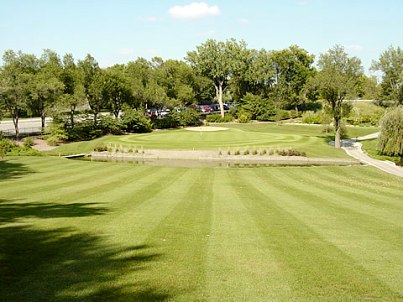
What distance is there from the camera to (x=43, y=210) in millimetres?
14148

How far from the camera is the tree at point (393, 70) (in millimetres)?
50656

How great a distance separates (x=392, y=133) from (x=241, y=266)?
122 ft

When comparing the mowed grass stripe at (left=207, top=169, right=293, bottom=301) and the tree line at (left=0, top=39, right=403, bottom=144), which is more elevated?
the tree line at (left=0, top=39, right=403, bottom=144)

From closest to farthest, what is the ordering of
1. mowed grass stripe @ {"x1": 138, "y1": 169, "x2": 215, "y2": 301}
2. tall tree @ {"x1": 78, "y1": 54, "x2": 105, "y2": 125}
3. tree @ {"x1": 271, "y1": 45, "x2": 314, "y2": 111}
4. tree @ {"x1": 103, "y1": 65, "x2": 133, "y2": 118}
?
mowed grass stripe @ {"x1": 138, "y1": 169, "x2": 215, "y2": 301} → tall tree @ {"x1": 78, "y1": 54, "x2": 105, "y2": 125} → tree @ {"x1": 103, "y1": 65, "x2": 133, "y2": 118} → tree @ {"x1": 271, "y1": 45, "x2": 314, "y2": 111}

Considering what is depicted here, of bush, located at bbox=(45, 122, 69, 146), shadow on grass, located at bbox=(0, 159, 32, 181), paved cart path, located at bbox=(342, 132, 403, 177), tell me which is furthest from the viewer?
bush, located at bbox=(45, 122, 69, 146)

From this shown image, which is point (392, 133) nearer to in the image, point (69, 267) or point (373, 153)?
point (373, 153)

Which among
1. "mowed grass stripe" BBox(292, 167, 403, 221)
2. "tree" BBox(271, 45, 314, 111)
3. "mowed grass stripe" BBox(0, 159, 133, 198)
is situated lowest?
"mowed grass stripe" BBox(292, 167, 403, 221)

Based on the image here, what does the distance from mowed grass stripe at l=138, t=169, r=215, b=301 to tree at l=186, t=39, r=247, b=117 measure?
78551 millimetres

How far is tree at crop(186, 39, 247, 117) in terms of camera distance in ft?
305

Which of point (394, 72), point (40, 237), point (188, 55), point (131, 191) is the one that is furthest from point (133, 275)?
point (188, 55)

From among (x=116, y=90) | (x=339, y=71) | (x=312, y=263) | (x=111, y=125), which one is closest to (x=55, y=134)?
(x=111, y=125)

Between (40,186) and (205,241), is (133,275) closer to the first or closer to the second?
(205,241)

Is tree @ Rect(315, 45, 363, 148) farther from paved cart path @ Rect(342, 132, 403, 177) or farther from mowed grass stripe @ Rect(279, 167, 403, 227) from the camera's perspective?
mowed grass stripe @ Rect(279, 167, 403, 227)

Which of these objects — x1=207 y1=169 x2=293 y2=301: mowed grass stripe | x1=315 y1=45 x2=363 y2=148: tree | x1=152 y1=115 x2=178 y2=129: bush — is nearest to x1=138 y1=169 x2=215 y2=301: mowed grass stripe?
x1=207 y1=169 x2=293 y2=301: mowed grass stripe
